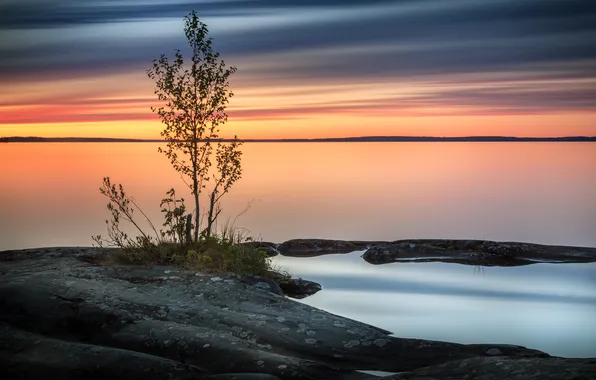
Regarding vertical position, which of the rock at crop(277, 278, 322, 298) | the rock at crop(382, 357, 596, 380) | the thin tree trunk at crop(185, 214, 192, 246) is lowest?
the rock at crop(382, 357, 596, 380)

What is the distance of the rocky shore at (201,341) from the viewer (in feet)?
30.4

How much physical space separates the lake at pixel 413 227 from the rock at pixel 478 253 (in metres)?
0.65

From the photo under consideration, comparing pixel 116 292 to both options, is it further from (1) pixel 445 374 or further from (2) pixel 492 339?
(2) pixel 492 339

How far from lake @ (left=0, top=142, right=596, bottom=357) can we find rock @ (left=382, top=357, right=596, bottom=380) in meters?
4.63

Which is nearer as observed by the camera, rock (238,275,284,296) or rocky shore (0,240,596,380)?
rocky shore (0,240,596,380)

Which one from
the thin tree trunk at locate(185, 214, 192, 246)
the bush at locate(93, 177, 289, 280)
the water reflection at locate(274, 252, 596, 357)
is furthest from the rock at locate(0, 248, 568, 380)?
the thin tree trunk at locate(185, 214, 192, 246)

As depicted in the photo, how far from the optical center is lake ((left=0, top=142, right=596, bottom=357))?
16.2 meters

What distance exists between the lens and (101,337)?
10.8 metres

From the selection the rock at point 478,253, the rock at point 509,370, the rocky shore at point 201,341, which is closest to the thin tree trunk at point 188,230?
the rocky shore at point 201,341

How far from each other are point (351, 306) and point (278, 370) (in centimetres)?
773

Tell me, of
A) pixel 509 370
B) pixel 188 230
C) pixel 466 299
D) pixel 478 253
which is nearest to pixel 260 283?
pixel 188 230

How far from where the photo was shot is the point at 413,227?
113 feet

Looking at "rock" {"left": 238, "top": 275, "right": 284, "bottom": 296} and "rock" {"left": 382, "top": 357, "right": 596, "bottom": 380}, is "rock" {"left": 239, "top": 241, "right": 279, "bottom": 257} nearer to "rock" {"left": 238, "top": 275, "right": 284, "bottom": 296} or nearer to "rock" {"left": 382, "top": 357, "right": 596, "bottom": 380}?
"rock" {"left": 238, "top": 275, "right": 284, "bottom": 296}

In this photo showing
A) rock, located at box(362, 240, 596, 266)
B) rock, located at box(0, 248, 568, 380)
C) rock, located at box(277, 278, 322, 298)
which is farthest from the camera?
rock, located at box(362, 240, 596, 266)
